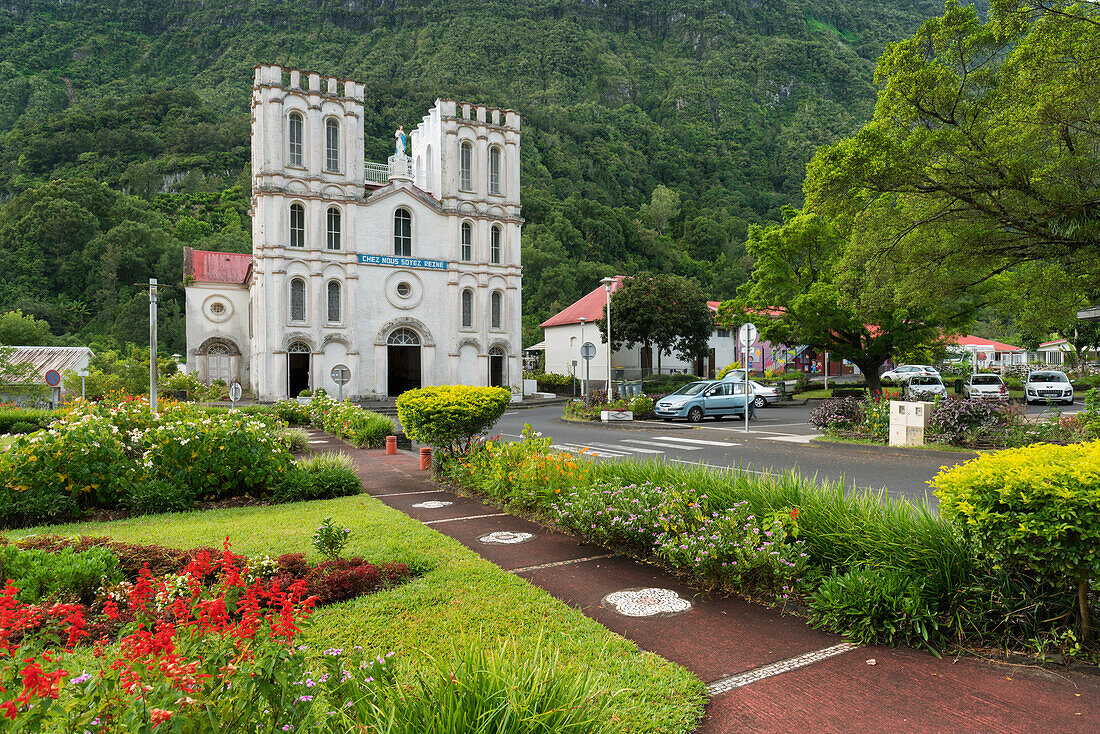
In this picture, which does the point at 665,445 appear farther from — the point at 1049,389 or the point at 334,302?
the point at 334,302

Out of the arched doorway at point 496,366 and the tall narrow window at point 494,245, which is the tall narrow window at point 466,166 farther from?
the arched doorway at point 496,366

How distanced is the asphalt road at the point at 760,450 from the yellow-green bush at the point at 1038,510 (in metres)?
2.95

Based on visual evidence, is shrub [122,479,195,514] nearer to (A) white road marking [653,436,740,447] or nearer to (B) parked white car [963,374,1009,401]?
(A) white road marking [653,436,740,447]

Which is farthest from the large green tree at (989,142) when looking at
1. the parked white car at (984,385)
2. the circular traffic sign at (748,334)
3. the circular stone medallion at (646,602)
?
the parked white car at (984,385)

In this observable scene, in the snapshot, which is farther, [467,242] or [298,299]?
[467,242]

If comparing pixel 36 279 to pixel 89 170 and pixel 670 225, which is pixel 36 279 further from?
pixel 670 225

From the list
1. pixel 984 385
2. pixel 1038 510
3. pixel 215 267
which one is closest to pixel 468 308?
pixel 215 267

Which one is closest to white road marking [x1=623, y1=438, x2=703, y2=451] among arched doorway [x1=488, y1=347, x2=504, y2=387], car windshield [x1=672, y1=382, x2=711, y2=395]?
car windshield [x1=672, y1=382, x2=711, y2=395]

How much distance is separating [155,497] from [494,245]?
113ft

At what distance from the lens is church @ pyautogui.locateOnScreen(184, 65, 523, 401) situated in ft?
113

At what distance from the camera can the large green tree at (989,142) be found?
41.2 feet

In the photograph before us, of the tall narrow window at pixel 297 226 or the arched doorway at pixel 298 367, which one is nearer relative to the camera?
the arched doorway at pixel 298 367

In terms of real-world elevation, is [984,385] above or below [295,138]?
below

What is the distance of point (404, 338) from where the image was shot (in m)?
38.8
